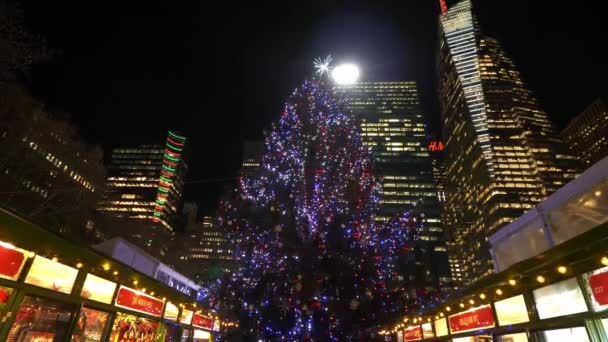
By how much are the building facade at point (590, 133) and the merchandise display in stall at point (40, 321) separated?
130439mm

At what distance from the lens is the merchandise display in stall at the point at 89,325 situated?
5359 millimetres

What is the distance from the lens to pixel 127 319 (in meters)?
6.88

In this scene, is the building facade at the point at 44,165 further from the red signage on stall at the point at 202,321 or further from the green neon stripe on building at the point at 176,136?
the green neon stripe on building at the point at 176,136

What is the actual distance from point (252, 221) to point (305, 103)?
4791 mm

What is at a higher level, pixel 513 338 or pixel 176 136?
pixel 176 136

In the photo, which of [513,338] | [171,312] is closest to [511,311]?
[513,338]

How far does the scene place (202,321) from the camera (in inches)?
446

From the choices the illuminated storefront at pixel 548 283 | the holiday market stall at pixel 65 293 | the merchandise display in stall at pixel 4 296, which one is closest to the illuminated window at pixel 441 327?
the illuminated storefront at pixel 548 283

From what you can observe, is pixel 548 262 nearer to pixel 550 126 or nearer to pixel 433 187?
pixel 433 187

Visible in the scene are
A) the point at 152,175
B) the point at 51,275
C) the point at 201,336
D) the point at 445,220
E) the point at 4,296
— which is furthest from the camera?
the point at 445,220

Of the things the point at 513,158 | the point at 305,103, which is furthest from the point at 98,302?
the point at 513,158

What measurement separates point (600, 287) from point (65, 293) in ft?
25.0

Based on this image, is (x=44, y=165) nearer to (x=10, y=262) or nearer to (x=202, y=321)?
(x=202, y=321)

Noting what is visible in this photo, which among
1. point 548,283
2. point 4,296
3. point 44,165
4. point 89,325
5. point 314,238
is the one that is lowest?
point 89,325
